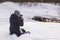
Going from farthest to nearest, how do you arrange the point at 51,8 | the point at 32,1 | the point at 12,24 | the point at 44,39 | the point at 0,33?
the point at 32,1, the point at 51,8, the point at 0,33, the point at 12,24, the point at 44,39

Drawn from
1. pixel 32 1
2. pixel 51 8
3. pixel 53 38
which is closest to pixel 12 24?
pixel 53 38

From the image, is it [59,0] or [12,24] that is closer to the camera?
[12,24]

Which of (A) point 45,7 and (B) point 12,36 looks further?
(A) point 45,7

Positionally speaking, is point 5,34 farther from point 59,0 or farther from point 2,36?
point 59,0

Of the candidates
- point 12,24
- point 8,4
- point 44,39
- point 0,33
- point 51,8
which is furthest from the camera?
point 8,4

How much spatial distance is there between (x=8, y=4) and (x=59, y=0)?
6.20m

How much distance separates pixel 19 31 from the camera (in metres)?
7.61

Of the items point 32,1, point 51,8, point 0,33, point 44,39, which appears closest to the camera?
point 44,39

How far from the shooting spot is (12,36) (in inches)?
301

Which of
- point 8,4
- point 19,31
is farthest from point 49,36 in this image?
point 8,4

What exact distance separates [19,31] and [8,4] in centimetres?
1677

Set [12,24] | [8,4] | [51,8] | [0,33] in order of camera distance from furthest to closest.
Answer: [8,4] < [51,8] < [0,33] < [12,24]

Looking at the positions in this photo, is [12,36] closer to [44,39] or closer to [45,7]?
[44,39]

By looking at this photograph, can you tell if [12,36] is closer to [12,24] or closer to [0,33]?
[12,24]
